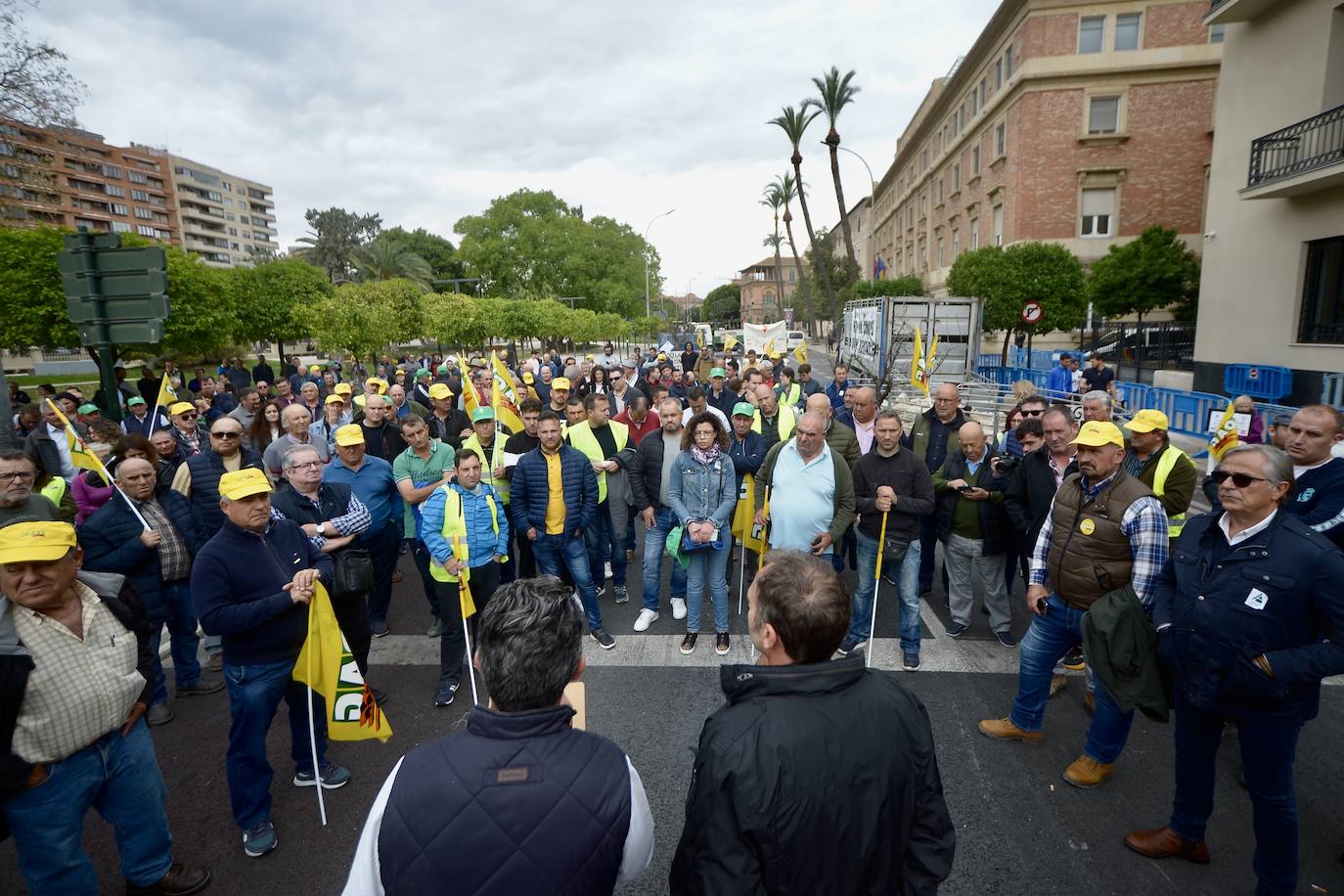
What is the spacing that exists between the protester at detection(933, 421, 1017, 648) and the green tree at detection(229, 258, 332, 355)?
33991 mm

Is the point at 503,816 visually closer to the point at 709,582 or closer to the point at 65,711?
the point at 65,711

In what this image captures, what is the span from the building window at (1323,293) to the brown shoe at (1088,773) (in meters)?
14.9

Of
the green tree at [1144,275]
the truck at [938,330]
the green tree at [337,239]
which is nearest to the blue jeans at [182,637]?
the truck at [938,330]

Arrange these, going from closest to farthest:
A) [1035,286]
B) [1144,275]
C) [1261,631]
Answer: [1261,631]
[1144,275]
[1035,286]

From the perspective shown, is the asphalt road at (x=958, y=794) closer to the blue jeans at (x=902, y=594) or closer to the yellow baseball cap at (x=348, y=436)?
the blue jeans at (x=902, y=594)

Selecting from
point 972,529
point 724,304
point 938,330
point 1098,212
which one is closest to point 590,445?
point 972,529

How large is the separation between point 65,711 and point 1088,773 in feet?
15.6

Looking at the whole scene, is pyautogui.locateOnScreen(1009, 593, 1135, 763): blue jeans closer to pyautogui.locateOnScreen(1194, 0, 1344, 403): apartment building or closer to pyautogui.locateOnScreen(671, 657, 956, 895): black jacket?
pyautogui.locateOnScreen(671, 657, 956, 895): black jacket

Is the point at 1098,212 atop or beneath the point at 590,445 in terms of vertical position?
atop

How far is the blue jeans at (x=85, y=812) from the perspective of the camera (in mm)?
2541

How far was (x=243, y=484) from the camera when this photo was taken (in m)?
3.16

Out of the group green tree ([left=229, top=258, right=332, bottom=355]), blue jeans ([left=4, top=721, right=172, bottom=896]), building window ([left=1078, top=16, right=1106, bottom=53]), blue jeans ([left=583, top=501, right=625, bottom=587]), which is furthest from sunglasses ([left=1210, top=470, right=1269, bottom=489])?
green tree ([left=229, top=258, right=332, bottom=355])

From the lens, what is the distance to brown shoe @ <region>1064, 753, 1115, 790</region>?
364cm

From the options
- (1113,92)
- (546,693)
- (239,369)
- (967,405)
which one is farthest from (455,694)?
(1113,92)
